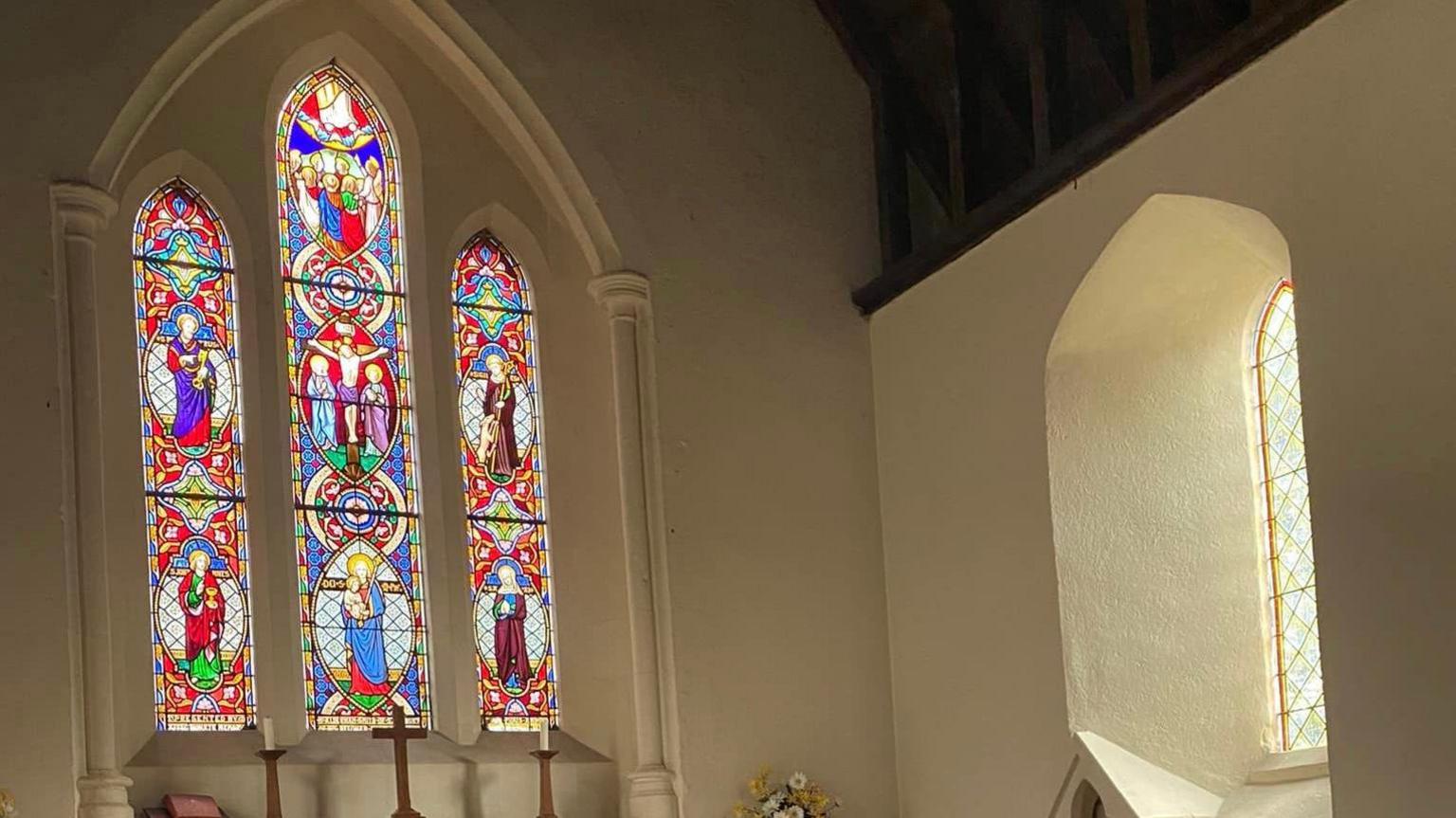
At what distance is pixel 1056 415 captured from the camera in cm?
920

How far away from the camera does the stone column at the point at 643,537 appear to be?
976cm

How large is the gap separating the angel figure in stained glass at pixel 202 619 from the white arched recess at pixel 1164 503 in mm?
3676

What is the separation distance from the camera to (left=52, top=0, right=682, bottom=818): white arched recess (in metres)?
9.11

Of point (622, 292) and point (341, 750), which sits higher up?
point (622, 292)

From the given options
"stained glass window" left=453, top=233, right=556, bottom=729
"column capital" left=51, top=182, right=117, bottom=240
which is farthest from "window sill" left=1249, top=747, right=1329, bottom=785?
"column capital" left=51, top=182, right=117, bottom=240

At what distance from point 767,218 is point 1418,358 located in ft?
13.7

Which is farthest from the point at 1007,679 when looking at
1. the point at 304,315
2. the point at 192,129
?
the point at 192,129

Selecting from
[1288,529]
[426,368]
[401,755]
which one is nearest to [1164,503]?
[1288,529]

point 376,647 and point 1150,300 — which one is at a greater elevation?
point 1150,300

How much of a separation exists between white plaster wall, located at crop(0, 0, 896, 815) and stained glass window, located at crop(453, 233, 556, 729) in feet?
0.36

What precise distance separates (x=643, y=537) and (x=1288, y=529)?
9.61 feet

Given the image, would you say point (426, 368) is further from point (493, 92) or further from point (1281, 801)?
point (1281, 801)

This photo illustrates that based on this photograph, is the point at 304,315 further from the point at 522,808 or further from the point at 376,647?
the point at 522,808

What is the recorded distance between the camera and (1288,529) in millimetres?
9094
